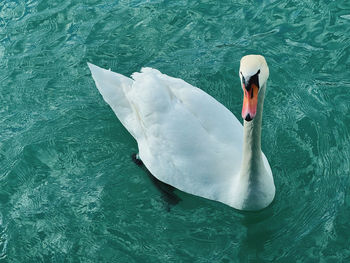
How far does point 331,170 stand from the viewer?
707 centimetres

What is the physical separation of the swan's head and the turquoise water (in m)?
1.78

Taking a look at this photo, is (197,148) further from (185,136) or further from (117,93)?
(117,93)

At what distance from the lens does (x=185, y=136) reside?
6.72 m

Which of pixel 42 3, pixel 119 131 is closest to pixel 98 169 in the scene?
pixel 119 131

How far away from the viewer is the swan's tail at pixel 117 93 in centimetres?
770

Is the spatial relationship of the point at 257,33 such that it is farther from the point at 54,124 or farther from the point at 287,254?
the point at 287,254

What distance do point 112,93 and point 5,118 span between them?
5.43 feet

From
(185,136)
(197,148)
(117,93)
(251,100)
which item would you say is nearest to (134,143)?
(117,93)

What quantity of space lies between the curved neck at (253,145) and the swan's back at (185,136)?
1.27ft

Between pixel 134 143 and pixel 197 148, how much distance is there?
138 cm

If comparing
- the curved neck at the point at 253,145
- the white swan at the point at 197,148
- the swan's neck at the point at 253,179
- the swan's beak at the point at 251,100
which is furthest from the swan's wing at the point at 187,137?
the swan's beak at the point at 251,100

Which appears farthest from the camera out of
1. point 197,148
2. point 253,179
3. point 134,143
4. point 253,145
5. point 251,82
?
point 134,143

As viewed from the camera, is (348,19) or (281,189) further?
(348,19)

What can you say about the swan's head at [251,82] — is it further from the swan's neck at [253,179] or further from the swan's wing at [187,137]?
the swan's wing at [187,137]
